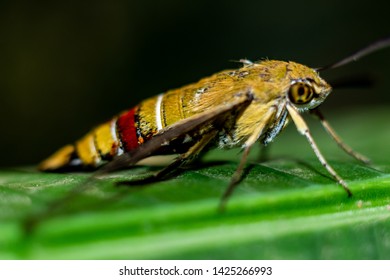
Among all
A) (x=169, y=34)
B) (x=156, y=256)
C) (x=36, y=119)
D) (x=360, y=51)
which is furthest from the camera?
(x=169, y=34)

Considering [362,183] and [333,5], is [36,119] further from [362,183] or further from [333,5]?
[362,183]

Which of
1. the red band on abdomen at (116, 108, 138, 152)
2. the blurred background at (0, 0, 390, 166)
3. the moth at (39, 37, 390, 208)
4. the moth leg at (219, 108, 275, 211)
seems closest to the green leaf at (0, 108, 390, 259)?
the moth leg at (219, 108, 275, 211)

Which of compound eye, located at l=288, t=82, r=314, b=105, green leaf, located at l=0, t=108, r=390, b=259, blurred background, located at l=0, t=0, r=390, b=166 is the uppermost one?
blurred background, located at l=0, t=0, r=390, b=166

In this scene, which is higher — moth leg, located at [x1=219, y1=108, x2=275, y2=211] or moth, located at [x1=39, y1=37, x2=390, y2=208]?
moth, located at [x1=39, y1=37, x2=390, y2=208]

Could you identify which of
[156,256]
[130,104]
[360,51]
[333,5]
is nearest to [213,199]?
[156,256]

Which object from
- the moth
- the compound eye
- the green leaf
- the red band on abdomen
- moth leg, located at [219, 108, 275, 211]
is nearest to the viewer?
the green leaf

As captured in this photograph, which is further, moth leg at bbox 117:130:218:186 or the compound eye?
the compound eye

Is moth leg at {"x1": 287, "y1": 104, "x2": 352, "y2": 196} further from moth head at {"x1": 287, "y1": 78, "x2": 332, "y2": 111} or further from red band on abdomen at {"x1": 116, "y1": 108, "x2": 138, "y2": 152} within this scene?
red band on abdomen at {"x1": 116, "y1": 108, "x2": 138, "y2": 152}
